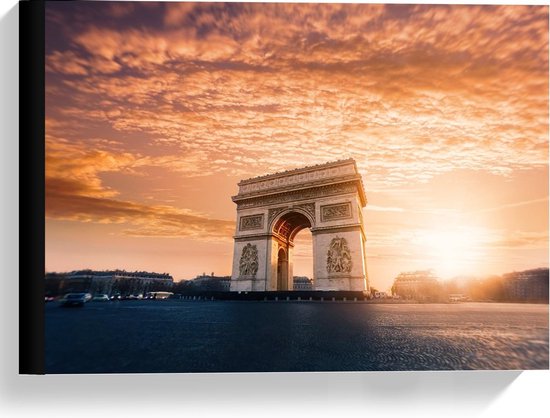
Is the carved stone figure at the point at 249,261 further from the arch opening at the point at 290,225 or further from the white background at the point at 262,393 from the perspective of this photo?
the white background at the point at 262,393

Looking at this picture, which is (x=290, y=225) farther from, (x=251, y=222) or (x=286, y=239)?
(x=251, y=222)

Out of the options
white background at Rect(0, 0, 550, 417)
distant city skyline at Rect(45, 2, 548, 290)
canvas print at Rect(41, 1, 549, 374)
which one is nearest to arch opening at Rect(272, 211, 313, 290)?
canvas print at Rect(41, 1, 549, 374)

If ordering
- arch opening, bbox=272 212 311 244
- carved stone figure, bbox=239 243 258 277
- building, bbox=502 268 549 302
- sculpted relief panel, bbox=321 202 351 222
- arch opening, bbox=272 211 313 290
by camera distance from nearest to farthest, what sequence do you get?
building, bbox=502 268 549 302, sculpted relief panel, bbox=321 202 351 222, carved stone figure, bbox=239 243 258 277, arch opening, bbox=272 212 311 244, arch opening, bbox=272 211 313 290

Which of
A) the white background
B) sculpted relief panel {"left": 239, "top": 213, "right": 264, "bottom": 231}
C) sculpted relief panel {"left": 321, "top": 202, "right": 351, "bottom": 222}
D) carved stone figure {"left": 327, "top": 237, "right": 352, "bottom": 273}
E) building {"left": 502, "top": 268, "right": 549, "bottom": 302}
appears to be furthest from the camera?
sculpted relief panel {"left": 239, "top": 213, "right": 264, "bottom": 231}

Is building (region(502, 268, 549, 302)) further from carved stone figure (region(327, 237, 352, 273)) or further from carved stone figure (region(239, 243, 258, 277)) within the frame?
carved stone figure (region(239, 243, 258, 277))

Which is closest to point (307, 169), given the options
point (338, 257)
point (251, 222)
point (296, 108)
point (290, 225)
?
point (251, 222)

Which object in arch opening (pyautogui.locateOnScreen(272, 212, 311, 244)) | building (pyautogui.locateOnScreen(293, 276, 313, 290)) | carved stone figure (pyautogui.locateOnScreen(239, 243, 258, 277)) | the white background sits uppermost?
arch opening (pyautogui.locateOnScreen(272, 212, 311, 244))

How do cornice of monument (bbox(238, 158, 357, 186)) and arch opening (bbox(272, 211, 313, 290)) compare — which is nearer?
cornice of monument (bbox(238, 158, 357, 186))

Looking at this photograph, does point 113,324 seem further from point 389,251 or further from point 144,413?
point 389,251
